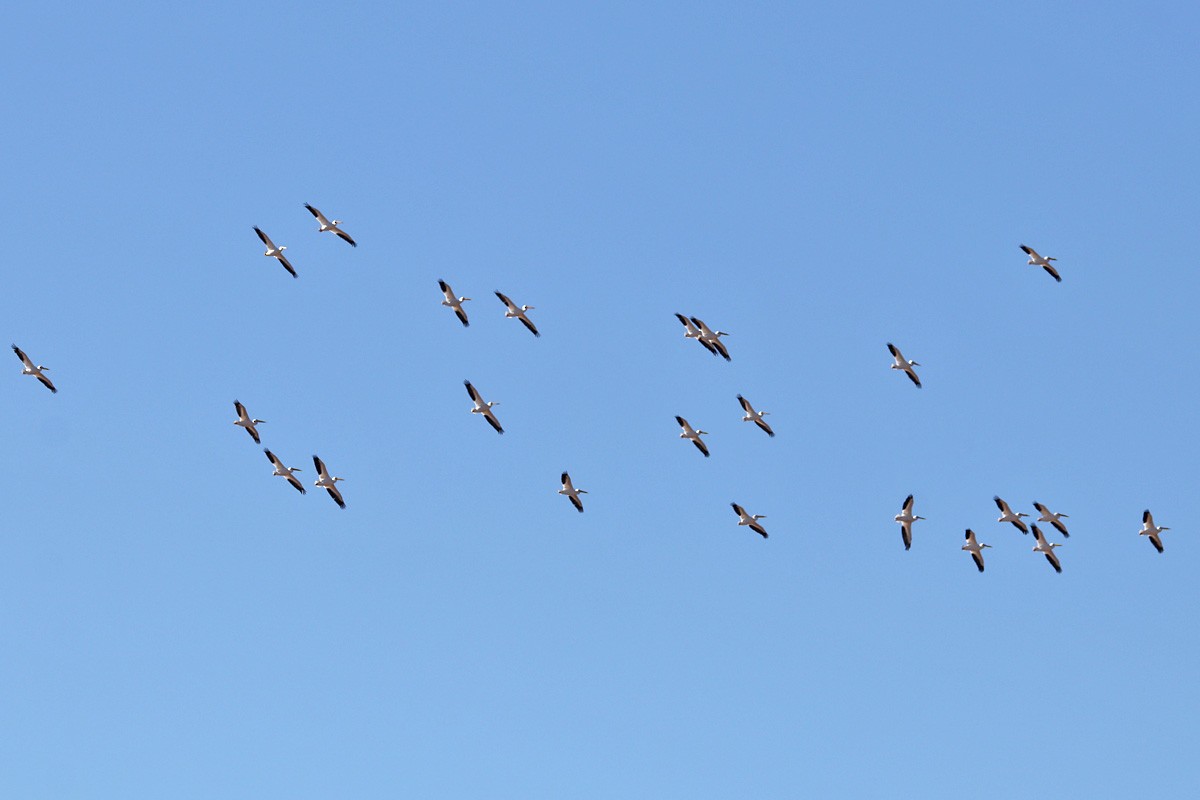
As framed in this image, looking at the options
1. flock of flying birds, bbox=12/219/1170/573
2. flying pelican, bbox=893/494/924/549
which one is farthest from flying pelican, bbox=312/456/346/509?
flying pelican, bbox=893/494/924/549

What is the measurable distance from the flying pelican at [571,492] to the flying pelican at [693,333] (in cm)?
951

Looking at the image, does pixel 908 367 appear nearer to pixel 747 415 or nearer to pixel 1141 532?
pixel 747 415

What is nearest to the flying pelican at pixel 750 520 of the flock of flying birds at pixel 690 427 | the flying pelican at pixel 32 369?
the flock of flying birds at pixel 690 427

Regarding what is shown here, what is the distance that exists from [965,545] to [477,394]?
2435 cm

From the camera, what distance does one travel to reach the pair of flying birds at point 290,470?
79.2 metres

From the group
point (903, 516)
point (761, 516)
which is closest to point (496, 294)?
point (761, 516)

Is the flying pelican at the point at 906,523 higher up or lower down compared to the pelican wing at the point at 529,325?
lower down

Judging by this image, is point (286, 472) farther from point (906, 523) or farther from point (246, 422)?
point (906, 523)

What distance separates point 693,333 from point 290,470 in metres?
20.8

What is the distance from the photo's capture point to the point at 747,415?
8088cm

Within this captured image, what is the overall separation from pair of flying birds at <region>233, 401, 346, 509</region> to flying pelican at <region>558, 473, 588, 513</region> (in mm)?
10763

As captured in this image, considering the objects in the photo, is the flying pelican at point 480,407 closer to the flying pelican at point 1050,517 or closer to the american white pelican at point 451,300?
the american white pelican at point 451,300

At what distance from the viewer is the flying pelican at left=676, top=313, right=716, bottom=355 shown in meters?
77.5

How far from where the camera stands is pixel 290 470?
79875mm
